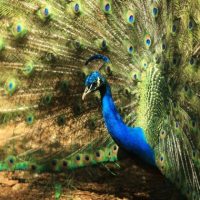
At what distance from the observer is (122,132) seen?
2852 millimetres

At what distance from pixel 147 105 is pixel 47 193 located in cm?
93

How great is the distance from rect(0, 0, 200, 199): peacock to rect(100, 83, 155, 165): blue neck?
0.11 meters

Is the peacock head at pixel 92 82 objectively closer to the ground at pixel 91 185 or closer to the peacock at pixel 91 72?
the peacock at pixel 91 72

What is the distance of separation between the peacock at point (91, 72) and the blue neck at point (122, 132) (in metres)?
0.11

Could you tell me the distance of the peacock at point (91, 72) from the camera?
3072 mm

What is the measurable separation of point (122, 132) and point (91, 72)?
1.52 feet

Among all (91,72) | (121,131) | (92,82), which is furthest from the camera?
(91,72)

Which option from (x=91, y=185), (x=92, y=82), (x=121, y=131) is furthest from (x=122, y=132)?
(x=91, y=185)

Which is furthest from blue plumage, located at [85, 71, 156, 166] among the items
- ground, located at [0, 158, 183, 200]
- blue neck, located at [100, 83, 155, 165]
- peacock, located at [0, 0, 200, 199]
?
ground, located at [0, 158, 183, 200]

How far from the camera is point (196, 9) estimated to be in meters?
3.09

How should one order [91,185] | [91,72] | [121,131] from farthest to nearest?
1. [91,185]
2. [91,72]
3. [121,131]

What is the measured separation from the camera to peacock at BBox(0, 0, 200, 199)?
3072 millimetres

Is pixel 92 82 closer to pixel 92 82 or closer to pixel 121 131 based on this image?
pixel 92 82

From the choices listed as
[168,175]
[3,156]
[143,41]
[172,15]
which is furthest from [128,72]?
[3,156]
